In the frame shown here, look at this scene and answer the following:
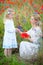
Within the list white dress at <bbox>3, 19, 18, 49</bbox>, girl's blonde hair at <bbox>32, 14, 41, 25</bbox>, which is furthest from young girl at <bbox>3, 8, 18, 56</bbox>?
girl's blonde hair at <bbox>32, 14, 41, 25</bbox>

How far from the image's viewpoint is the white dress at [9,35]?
280cm

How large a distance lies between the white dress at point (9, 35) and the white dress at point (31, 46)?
8cm

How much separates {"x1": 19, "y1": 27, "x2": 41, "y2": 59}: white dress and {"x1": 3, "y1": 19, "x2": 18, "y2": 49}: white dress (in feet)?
0.25

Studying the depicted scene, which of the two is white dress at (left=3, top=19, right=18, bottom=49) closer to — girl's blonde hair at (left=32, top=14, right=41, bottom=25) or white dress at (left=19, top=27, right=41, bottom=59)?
white dress at (left=19, top=27, right=41, bottom=59)

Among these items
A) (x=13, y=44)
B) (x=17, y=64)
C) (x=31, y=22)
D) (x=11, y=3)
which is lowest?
(x=17, y=64)

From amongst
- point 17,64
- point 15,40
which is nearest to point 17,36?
point 15,40

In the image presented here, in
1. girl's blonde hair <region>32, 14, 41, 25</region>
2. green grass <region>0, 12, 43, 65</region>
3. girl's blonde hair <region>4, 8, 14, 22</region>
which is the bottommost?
green grass <region>0, 12, 43, 65</region>

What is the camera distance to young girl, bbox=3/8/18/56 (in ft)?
9.20

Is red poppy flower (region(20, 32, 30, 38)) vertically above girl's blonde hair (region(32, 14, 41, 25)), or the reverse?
Result: girl's blonde hair (region(32, 14, 41, 25))

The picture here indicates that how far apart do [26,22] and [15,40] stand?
0.66 ft

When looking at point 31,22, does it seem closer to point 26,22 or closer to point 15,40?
point 26,22

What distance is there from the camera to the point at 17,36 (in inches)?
111

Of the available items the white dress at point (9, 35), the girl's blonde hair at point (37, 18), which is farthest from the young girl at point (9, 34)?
the girl's blonde hair at point (37, 18)

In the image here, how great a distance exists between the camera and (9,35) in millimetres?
2811
